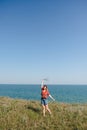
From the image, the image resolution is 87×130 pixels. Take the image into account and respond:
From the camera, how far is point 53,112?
20.9 meters

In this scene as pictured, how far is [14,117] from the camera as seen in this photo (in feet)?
63.8

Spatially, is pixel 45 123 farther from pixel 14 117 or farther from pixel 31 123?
pixel 14 117

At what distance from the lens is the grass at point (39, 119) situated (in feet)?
58.2

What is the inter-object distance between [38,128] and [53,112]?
3576 millimetres

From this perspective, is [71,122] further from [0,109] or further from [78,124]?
[0,109]

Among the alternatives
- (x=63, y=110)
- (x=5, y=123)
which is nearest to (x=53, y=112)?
(x=63, y=110)

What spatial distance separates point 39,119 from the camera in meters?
19.1

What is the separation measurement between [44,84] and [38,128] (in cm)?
412

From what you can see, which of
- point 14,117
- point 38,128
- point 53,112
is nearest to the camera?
point 38,128

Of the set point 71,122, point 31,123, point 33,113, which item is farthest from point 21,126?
point 71,122

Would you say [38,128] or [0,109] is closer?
[38,128]

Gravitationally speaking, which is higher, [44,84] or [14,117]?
[44,84]

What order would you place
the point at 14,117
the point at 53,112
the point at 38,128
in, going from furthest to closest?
1. the point at 53,112
2. the point at 14,117
3. the point at 38,128

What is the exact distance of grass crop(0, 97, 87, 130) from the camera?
58.2 ft
